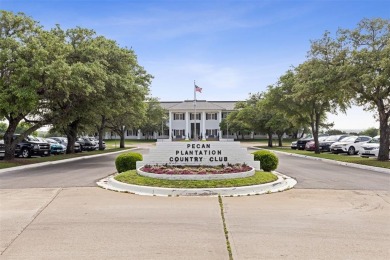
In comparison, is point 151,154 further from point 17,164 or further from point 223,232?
point 17,164

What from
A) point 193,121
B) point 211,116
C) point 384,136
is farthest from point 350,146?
point 211,116

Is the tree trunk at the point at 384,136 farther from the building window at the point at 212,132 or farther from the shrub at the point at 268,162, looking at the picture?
the building window at the point at 212,132

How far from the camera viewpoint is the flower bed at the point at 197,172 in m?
11.9

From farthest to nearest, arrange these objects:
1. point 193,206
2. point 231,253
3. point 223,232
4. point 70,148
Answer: point 70,148, point 193,206, point 223,232, point 231,253

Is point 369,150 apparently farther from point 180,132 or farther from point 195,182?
point 180,132

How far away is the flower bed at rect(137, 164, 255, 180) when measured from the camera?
11.9m

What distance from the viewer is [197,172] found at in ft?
41.4

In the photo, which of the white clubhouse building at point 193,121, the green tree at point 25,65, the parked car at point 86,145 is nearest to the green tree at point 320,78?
the green tree at point 25,65

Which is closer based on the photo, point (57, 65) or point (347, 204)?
point (347, 204)

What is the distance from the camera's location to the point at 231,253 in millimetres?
5625

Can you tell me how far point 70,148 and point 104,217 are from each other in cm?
2693

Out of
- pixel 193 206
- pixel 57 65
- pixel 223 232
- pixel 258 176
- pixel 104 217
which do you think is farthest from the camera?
pixel 57 65

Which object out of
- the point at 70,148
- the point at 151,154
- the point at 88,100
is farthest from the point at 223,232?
the point at 70,148

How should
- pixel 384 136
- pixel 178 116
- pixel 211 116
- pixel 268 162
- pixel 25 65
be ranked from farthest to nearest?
pixel 178 116 < pixel 211 116 < pixel 384 136 < pixel 25 65 < pixel 268 162
